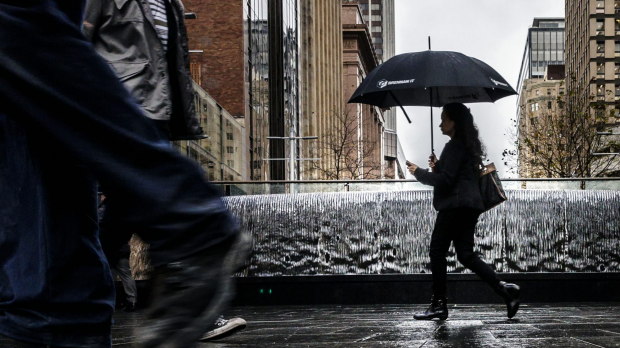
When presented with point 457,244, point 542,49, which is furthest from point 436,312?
point 542,49

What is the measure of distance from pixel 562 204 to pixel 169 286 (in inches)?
396

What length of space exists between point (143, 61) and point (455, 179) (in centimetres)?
354

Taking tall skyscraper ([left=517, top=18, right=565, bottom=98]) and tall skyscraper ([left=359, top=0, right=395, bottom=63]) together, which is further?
tall skyscraper ([left=517, top=18, right=565, bottom=98])

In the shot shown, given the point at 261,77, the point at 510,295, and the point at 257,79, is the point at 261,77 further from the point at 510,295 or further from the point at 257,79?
the point at 510,295

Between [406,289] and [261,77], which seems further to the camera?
[261,77]

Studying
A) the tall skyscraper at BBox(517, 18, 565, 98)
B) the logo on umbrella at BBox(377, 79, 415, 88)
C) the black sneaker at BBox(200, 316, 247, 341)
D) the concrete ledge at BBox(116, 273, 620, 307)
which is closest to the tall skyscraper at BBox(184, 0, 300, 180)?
the concrete ledge at BBox(116, 273, 620, 307)

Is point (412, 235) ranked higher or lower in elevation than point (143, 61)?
lower

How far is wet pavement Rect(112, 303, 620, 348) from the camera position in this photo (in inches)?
192

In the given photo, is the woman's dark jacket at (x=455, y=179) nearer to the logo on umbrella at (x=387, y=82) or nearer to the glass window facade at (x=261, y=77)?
the logo on umbrella at (x=387, y=82)

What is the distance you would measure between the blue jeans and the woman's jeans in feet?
17.3

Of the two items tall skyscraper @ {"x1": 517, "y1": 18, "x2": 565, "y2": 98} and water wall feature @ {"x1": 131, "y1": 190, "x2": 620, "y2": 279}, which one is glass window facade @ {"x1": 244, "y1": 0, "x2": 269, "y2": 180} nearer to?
water wall feature @ {"x1": 131, "y1": 190, "x2": 620, "y2": 279}

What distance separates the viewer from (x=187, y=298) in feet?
5.08

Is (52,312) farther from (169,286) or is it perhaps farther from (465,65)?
(465,65)

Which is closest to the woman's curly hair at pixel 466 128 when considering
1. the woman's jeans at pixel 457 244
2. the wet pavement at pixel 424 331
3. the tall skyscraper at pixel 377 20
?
the woman's jeans at pixel 457 244
